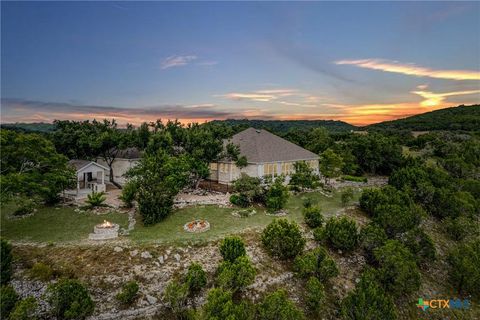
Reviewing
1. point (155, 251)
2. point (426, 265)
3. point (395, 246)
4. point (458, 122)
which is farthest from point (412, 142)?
point (155, 251)

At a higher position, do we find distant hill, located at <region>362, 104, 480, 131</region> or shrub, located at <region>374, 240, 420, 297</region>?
distant hill, located at <region>362, 104, 480, 131</region>

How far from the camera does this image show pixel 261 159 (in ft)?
83.7

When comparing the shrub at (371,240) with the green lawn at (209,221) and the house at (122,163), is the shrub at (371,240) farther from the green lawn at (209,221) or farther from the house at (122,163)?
the house at (122,163)

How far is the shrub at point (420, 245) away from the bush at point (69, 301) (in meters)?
17.2

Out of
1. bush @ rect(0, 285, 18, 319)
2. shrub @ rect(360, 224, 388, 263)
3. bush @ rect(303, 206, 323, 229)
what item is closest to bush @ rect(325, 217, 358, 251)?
shrub @ rect(360, 224, 388, 263)

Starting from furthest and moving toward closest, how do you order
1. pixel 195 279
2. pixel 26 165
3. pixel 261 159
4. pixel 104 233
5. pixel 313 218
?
1. pixel 261 159
2. pixel 313 218
3. pixel 26 165
4. pixel 104 233
5. pixel 195 279

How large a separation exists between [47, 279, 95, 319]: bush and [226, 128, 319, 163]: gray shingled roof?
17922 mm

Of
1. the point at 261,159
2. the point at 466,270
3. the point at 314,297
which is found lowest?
the point at 466,270

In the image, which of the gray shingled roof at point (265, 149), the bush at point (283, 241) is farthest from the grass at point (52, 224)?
the gray shingled roof at point (265, 149)

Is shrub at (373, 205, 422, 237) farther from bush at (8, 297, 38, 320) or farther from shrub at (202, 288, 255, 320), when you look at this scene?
bush at (8, 297, 38, 320)

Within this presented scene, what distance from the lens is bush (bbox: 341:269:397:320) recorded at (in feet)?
36.1

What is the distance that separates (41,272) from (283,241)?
1099 cm

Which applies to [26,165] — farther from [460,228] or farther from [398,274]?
[460,228]

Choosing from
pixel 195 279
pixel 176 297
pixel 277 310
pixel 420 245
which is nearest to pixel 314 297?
pixel 277 310
